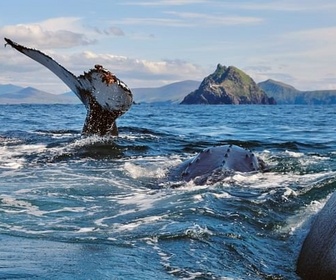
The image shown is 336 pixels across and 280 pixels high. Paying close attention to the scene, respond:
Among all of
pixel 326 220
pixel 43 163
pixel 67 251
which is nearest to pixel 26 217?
pixel 67 251

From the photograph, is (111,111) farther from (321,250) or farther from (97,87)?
(321,250)

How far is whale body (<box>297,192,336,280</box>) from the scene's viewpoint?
5.32 m

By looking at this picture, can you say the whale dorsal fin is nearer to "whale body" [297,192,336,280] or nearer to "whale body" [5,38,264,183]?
"whale body" [5,38,264,183]

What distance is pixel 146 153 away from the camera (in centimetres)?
1661

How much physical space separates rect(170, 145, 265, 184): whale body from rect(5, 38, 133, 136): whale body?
269cm

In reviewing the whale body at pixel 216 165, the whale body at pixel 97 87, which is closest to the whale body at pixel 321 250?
the whale body at pixel 216 165

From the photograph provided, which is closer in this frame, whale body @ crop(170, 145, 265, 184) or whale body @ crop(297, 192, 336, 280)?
whale body @ crop(297, 192, 336, 280)

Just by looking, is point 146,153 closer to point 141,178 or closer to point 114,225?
point 141,178

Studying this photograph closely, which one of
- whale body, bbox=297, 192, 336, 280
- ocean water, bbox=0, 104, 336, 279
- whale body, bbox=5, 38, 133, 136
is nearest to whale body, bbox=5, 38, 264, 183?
whale body, bbox=5, 38, 133, 136

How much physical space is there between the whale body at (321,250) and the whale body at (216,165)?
14.8ft

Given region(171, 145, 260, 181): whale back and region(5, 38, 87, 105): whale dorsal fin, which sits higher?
region(5, 38, 87, 105): whale dorsal fin

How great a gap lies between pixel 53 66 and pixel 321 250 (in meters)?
9.45

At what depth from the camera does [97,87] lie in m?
14.2

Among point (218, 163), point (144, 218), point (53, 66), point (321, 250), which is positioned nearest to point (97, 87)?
point (53, 66)
